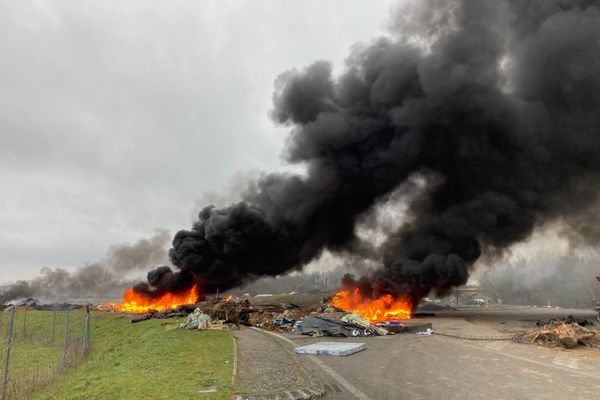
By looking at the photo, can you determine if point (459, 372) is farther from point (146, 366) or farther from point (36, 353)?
point (36, 353)

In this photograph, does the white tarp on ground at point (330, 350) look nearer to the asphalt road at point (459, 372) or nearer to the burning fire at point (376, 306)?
the asphalt road at point (459, 372)

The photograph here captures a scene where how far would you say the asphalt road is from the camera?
12.0 meters

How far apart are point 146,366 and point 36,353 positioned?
1313 cm

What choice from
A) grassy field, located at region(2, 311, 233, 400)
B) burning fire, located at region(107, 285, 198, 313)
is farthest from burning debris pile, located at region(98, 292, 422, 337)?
grassy field, located at region(2, 311, 233, 400)

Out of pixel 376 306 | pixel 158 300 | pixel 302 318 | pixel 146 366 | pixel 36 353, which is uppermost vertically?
pixel 158 300

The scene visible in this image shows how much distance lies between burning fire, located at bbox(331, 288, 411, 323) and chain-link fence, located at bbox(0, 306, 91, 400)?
2503 centimetres

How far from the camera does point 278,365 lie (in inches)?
597

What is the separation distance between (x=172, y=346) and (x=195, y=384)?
33.1 ft

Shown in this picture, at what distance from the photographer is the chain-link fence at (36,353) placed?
14336mm

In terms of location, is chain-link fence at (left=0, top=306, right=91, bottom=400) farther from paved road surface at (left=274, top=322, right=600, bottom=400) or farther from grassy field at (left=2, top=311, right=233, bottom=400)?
paved road surface at (left=274, top=322, right=600, bottom=400)

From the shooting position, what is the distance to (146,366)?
54.2 ft

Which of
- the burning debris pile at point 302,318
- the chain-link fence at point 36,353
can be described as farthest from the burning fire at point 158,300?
the chain-link fence at point 36,353

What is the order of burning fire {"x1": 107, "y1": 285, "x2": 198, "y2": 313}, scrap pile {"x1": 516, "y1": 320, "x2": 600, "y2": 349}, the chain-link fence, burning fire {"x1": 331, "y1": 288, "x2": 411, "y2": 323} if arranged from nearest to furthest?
the chain-link fence, scrap pile {"x1": 516, "y1": 320, "x2": 600, "y2": 349}, burning fire {"x1": 331, "y1": 288, "x2": 411, "y2": 323}, burning fire {"x1": 107, "y1": 285, "x2": 198, "y2": 313}

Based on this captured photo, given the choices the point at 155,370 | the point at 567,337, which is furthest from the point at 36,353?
the point at 567,337
